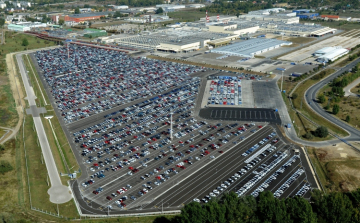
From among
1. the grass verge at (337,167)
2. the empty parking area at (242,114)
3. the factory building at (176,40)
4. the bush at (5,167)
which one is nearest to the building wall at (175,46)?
the factory building at (176,40)

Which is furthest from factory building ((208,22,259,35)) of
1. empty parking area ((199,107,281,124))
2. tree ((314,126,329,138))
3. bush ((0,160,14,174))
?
bush ((0,160,14,174))

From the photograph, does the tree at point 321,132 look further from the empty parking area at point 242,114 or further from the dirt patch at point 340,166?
the empty parking area at point 242,114

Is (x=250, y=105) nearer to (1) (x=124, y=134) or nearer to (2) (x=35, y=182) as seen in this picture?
(1) (x=124, y=134)

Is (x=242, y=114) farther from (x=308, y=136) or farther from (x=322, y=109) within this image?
(x=322, y=109)

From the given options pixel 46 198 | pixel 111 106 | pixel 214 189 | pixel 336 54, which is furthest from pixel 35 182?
pixel 336 54

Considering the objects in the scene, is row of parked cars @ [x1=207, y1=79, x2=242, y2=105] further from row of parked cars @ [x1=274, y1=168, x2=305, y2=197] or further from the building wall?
the building wall
